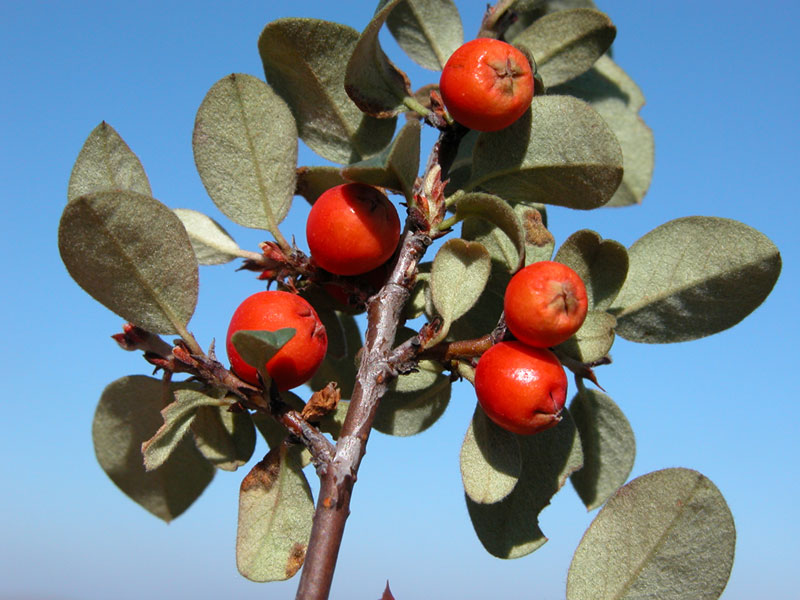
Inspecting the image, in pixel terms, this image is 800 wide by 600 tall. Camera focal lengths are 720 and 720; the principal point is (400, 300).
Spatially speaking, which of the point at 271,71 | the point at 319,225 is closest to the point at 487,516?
the point at 319,225

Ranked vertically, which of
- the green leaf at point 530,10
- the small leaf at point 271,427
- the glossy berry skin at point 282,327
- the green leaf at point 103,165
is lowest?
the small leaf at point 271,427

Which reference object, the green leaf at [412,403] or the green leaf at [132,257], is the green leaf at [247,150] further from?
the green leaf at [412,403]

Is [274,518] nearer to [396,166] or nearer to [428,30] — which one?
[396,166]

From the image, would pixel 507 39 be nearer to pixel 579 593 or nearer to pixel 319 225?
pixel 319 225

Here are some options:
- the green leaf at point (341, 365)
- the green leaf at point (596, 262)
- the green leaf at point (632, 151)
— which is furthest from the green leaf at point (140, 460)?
the green leaf at point (632, 151)

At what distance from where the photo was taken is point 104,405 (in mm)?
1915

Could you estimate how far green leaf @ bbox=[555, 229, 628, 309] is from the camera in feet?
5.13

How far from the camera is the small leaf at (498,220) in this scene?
4.86ft

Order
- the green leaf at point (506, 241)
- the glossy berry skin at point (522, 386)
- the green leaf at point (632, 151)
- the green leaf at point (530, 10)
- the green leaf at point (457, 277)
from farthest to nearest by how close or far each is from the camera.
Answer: the green leaf at point (632, 151)
the green leaf at point (530, 10)
the green leaf at point (506, 241)
the green leaf at point (457, 277)
the glossy berry skin at point (522, 386)

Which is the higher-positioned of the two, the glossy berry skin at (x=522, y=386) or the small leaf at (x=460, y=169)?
the small leaf at (x=460, y=169)

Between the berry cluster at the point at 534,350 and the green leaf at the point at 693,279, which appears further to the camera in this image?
the green leaf at the point at 693,279

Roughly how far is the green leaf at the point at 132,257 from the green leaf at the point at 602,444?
1073 mm

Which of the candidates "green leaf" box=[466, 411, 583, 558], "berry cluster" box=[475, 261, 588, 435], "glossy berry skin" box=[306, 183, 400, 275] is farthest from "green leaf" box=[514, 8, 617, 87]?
"green leaf" box=[466, 411, 583, 558]

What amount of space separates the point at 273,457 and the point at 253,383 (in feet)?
0.61
